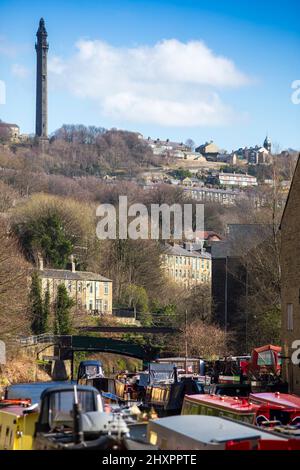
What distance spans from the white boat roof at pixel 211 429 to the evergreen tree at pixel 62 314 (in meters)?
76.8

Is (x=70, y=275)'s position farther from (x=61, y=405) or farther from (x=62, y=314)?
(x=61, y=405)

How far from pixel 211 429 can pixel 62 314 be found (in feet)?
266

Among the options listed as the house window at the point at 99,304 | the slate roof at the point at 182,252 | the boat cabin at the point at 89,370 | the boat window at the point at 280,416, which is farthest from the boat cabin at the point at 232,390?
the slate roof at the point at 182,252

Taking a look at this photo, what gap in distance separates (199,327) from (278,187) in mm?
19967

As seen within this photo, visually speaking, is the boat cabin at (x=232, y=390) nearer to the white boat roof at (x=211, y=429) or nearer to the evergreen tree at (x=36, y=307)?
the white boat roof at (x=211, y=429)

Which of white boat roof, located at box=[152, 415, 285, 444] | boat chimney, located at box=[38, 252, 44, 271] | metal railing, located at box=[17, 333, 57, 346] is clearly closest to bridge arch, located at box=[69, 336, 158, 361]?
metal railing, located at box=[17, 333, 57, 346]

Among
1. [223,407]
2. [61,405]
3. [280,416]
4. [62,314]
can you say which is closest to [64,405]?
[61,405]

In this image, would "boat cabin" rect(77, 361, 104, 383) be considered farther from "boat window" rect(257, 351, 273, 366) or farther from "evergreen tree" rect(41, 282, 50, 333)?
"evergreen tree" rect(41, 282, 50, 333)

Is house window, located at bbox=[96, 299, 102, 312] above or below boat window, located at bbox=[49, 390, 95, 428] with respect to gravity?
below

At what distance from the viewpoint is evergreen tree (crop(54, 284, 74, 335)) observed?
10625 centimetres

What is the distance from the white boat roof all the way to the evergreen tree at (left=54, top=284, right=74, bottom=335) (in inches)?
3022

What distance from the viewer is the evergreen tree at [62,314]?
349ft

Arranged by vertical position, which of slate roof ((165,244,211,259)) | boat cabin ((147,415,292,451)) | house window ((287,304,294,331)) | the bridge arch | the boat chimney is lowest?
the bridge arch

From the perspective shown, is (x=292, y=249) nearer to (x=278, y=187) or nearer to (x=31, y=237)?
(x=278, y=187)
